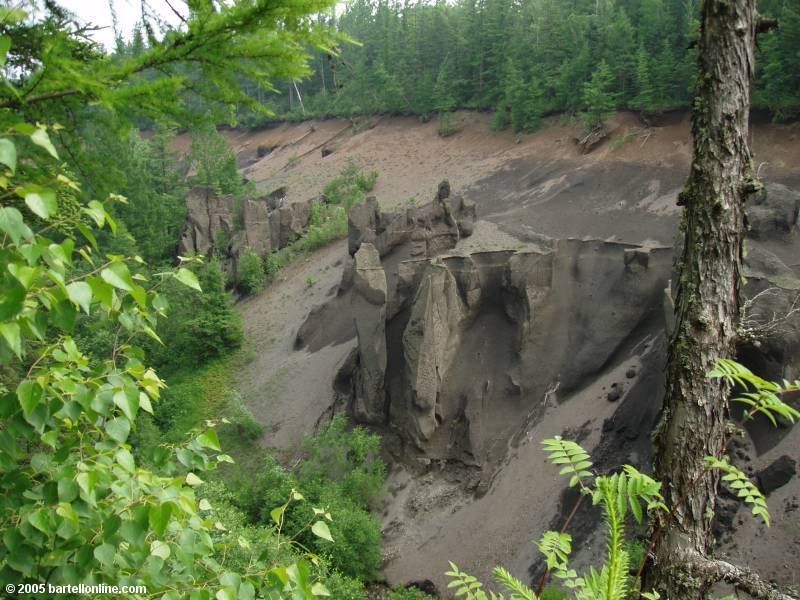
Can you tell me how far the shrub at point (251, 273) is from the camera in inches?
1243

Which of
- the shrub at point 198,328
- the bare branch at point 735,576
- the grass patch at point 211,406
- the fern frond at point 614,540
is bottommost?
the grass patch at point 211,406

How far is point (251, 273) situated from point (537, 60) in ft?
82.0

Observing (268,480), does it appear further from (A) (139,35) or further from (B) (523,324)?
(A) (139,35)

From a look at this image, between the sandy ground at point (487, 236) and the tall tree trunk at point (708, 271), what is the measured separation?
33cm

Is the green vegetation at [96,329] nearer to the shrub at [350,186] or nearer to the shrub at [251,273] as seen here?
the shrub at [251,273]

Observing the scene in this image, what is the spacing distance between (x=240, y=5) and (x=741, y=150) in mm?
3169

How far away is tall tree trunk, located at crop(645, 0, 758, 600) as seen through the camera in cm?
343

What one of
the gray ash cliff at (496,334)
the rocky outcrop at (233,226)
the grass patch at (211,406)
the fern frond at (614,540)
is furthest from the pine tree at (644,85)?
the fern frond at (614,540)

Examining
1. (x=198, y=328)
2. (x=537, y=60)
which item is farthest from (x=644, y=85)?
(x=198, y=328)

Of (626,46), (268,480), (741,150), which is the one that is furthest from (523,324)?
(626,46)

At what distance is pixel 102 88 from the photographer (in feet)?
10.1

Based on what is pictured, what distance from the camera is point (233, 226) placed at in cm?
3588

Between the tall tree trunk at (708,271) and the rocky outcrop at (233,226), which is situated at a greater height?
the tall tree trunk at (708,271)

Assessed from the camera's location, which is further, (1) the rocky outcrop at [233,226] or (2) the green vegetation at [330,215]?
(1) the rocky outcrop at [233,226]
